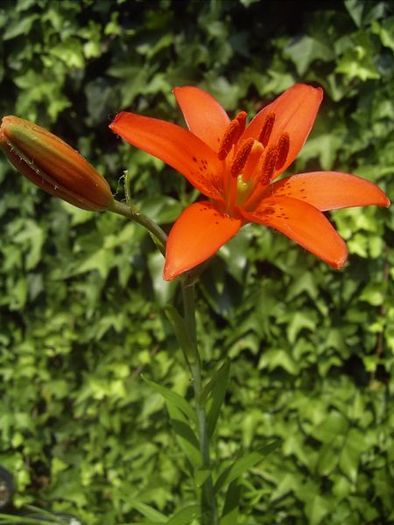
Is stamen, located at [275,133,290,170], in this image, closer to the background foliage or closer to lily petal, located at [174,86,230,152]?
lily petal, located at [174,86,230,152]

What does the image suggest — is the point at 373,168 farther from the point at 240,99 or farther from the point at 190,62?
the point at 190,62

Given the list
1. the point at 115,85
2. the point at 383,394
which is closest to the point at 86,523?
the point at 383,394

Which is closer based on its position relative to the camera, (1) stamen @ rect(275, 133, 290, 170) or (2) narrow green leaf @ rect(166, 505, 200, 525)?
Result: (1) stamen @ rect(275, 133, 290, 170)

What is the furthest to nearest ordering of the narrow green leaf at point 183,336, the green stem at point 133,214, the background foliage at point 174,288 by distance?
the background foliage at point 174,288 → the narrow green leaf at point 183,336 → the green stem at point 133,214

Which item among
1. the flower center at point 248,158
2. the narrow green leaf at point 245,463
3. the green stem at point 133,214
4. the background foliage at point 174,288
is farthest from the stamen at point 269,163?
the background foliage at point 174,288

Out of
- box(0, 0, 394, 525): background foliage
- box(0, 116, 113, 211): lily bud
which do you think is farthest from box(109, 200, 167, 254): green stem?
box(0, 0, 394, 525): background foliage

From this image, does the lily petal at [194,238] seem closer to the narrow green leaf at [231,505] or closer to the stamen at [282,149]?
the stamen at [282,149]
